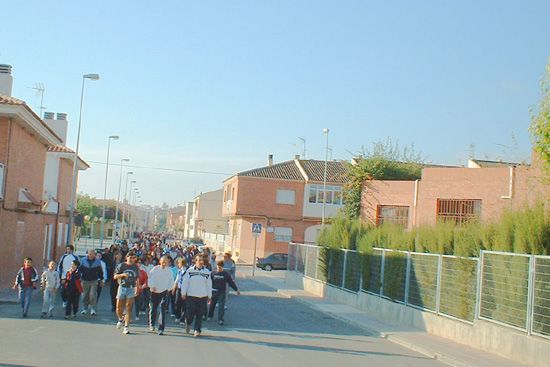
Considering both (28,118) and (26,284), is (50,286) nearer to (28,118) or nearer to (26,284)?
(26,284)

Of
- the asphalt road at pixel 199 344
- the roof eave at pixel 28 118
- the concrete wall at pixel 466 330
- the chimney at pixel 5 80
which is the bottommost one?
the asphalt road at pixel 199 344

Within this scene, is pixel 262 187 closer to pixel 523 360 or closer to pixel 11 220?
pixel 11 220

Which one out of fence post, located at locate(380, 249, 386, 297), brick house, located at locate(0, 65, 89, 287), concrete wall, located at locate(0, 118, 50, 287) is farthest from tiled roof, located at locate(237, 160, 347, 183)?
fence post, located at locate(380, 249, 386, 297)

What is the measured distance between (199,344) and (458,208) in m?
24.7

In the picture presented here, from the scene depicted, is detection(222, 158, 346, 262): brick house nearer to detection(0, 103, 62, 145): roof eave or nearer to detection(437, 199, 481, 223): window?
detection(437, 199, 481, 223): window

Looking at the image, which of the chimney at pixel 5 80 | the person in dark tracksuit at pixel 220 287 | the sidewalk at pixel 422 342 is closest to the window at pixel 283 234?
A: the chimney at pixel 5 80

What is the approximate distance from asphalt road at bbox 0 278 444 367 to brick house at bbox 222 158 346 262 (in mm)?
42958

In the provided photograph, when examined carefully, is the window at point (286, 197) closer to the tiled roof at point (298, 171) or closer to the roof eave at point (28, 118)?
the tiled roof at point (298, 171)

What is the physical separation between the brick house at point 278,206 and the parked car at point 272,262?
6.95 m

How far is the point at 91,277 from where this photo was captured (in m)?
18.7

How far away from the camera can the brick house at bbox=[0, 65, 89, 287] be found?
25.3 meters

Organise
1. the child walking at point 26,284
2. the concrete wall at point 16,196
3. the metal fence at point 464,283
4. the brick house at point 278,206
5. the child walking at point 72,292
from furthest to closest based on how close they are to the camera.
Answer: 1. the brick house at point 278,206
2. the concrete wall at point 16,196
3. the child walking at point 72,292
4. the child walking at point 26,284
5. the metal fence at point 464,283

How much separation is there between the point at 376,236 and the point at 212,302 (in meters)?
7.35

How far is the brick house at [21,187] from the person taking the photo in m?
25.3
